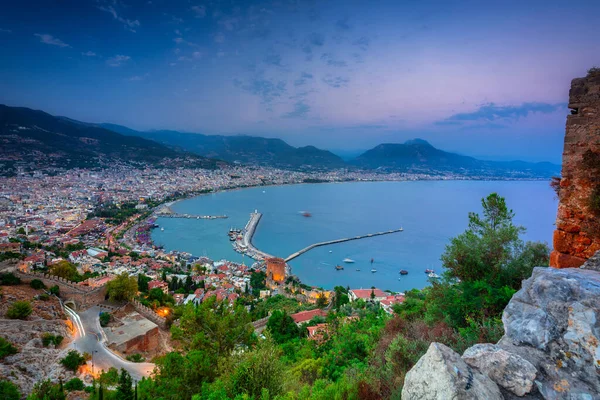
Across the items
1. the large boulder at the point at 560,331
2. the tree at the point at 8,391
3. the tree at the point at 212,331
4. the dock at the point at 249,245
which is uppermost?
the large boulder at the point at 560,331

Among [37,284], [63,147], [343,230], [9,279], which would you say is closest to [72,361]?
[37,284]

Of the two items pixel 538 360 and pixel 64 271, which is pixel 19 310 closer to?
pixel 64 271

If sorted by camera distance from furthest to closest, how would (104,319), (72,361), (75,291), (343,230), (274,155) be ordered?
(274,155) → (343,230) → (75,291) → (104,319) → (72,361)

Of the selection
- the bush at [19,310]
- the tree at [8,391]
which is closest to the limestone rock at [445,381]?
the tree at [8,391]

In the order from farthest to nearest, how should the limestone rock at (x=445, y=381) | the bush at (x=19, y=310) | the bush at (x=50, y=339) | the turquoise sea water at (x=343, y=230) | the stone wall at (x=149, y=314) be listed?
the turquoise sea water at (x=343, y=230) < the stone wall at (x=149, y=314) < the bush at (x=19, y=310) < the bush at (x=50, y=339) < the limestone rock at (x=445, y=381)

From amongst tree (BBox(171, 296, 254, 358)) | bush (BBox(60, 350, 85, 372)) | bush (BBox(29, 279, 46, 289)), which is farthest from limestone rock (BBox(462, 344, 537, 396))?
bush (BBox(29, 279, 46, 289))

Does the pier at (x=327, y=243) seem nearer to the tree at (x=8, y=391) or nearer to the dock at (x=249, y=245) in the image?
the dock at (x=249, y=245)
